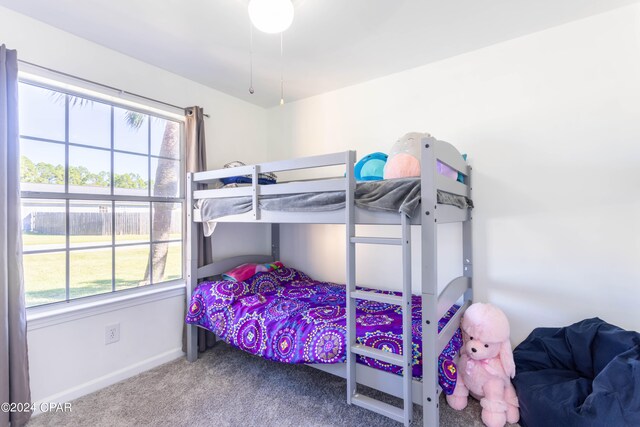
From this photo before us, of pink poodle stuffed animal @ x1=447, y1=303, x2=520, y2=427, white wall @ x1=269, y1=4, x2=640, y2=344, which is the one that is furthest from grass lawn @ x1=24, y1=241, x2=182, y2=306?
pink poodle stuffed animal @ x1=447, y1=303, x2=520, y2=427

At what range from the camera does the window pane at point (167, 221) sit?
7.99ft

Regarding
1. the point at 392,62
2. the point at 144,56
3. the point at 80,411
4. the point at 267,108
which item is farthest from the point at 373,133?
the point at 80,411

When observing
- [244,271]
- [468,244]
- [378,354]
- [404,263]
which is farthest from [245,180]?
[468,244]

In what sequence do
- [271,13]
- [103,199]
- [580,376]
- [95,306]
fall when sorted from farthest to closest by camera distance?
1. [103,199]
2. [95,306]
3. [580,376]
4. [271,13]

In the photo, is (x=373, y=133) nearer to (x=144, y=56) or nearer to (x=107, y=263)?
(x=144, y=56)

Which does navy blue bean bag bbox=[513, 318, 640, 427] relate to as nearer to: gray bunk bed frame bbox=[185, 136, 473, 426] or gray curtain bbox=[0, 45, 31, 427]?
gray bunk bed frame bbox=[185, 136, 473, 426]

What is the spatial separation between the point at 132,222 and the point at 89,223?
27 cm

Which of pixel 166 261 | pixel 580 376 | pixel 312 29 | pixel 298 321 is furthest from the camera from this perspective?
pixel 166 261

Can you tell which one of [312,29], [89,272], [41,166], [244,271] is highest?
[312,29]

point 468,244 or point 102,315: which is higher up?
point 468,244

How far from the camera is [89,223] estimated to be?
2055 mm

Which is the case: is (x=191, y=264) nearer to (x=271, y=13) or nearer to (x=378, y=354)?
(x=378, y=354)

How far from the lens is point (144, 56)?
2209 mm

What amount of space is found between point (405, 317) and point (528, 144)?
5.05 feet
